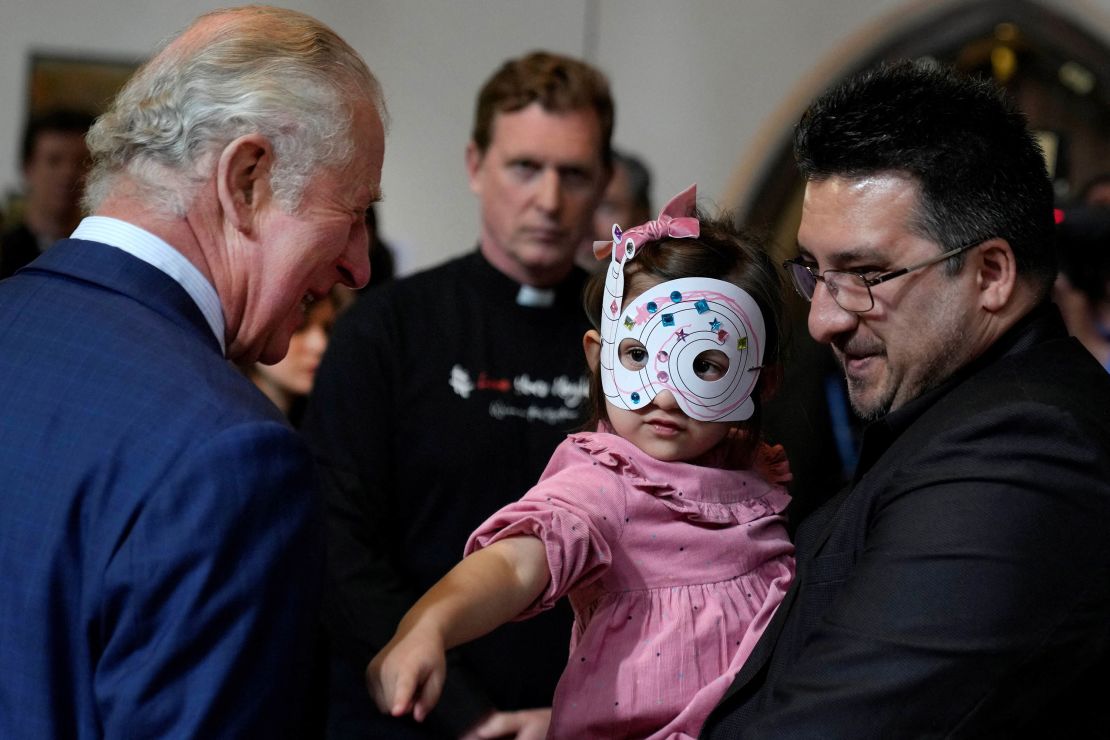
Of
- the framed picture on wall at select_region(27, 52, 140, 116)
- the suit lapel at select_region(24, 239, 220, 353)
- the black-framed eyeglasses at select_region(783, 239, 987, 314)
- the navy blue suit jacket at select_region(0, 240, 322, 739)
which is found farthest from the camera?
the framed picture on wall at select_region(27, 52, 140, 116)

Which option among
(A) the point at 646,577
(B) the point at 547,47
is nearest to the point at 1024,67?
(B) the point at 547,47

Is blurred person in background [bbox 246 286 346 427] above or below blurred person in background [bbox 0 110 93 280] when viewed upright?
above

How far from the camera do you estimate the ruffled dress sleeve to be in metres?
1.84

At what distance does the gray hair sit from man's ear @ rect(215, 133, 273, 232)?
13mm

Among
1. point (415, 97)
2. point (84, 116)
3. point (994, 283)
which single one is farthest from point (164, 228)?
point (415, 97)

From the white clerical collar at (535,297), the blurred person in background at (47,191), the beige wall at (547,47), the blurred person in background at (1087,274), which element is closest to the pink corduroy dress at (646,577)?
the white clerical collar at (535,297)

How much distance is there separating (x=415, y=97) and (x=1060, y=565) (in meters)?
5.29

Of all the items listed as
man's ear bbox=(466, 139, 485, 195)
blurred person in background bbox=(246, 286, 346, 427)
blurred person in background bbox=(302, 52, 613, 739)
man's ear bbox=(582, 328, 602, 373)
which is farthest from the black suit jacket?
blurred person in background bbox=(246, 286, 346, 427)

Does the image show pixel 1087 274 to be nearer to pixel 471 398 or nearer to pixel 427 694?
pixel 471 398

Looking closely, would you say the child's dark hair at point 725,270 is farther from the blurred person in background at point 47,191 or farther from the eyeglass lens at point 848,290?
the blurred person in background at point 47,191

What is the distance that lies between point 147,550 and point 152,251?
15.1 inches

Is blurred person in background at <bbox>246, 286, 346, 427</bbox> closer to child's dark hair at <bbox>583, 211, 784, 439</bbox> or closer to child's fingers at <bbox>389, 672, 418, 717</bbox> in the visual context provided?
child's dark hair at <bbox>583, 211, 784, 439</bbox>

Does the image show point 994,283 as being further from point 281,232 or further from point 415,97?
point 415,97

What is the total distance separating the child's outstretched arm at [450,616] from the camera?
161 cm
